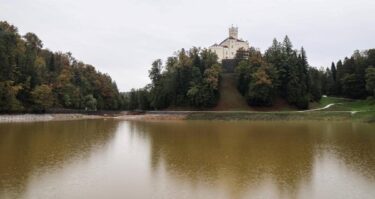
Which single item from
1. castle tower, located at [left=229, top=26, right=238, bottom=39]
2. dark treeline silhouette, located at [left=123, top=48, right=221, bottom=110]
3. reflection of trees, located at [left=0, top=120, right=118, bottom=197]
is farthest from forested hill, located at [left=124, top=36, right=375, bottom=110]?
reflection of trees, located at [left=0, top=120, right=118, bottom=197]

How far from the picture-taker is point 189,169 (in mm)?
20891

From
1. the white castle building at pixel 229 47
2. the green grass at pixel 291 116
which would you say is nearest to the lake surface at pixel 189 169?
the green grass at pixel 291 116

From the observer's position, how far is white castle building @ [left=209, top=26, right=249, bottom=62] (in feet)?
379

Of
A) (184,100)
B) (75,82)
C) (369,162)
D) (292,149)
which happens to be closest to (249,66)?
(184,100)

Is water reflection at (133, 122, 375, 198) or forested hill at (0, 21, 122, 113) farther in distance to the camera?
forested hill at (0, 21, 122, 113)

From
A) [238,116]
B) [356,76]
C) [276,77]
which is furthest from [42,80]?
[356,76]

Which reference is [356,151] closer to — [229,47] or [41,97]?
[41,97]

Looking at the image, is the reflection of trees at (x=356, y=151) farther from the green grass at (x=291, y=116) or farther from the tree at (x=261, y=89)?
the tree at (x=261, y=89)

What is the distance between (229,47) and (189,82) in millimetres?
39122

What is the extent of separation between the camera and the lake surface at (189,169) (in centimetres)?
1587

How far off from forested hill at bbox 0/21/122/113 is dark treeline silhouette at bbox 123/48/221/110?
19931 mm

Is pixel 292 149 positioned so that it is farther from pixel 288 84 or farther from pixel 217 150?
pixel 288 84

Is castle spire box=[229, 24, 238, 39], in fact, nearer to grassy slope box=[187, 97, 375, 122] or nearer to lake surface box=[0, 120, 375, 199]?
grassy slope box=[187, 97, 375, 122]

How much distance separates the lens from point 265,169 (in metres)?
20.7
